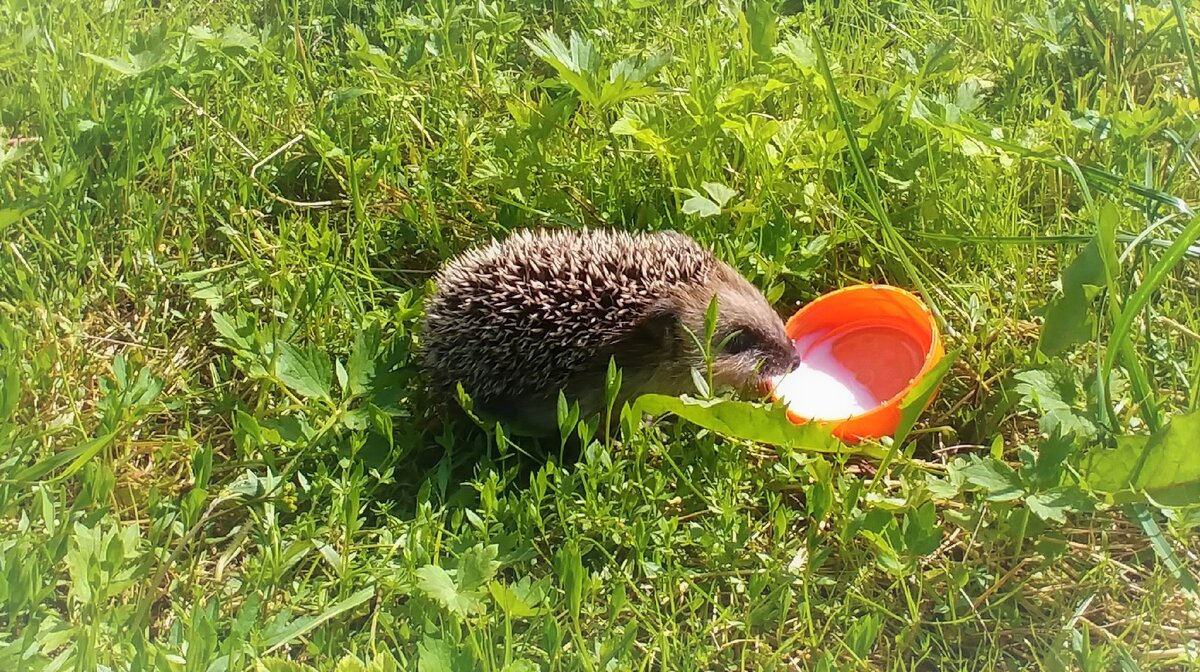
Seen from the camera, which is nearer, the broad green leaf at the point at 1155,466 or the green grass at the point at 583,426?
the broad green leaf at the point at 1155,466

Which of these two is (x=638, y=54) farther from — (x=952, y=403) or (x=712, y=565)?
(x=712, y=565)

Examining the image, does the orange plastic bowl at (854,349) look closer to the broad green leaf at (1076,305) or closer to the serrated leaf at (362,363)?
the broad green leaf at (1076,305)

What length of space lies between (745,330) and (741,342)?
0.06m

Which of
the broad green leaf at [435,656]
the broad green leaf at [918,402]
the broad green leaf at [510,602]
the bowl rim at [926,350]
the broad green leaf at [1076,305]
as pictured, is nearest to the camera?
the broad green leaf at [435,656]

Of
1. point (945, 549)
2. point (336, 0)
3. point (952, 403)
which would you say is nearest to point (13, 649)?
point (945, 549)

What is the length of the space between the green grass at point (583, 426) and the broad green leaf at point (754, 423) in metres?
0.03

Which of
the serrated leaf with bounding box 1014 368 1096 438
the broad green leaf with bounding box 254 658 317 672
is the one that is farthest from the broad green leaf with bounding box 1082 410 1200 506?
the broad green leaf with bounding box 254 658 317 672

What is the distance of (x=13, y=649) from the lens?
2.28 meters

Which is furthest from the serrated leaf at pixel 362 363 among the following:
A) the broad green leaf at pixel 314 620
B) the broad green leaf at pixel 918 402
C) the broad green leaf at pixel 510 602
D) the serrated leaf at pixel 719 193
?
the broad green leaf at pixel 918 402

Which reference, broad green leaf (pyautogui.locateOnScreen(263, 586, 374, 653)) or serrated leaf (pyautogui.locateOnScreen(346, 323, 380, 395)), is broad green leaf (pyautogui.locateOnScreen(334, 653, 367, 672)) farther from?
serrated leaf (pyautogui.locateOnScreen(346, 323, 380, 395))

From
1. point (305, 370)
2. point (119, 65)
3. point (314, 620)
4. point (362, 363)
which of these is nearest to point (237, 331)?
point (305, 370)

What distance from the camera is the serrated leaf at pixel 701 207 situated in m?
3.46

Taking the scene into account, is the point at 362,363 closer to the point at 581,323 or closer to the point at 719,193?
the point at 581,323

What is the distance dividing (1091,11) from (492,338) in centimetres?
291
